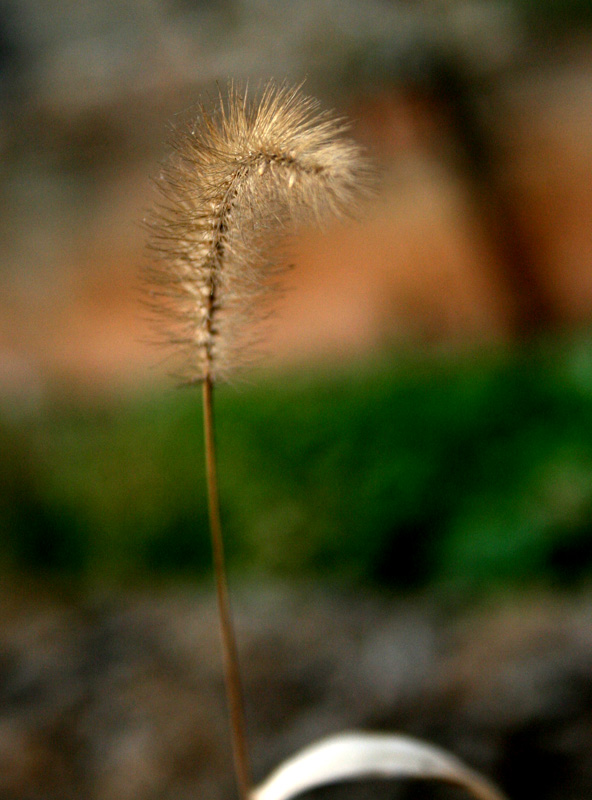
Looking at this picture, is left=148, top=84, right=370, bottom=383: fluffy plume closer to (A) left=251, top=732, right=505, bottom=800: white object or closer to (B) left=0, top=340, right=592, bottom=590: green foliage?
(A) left=251, top=732, right=505, bottom=800: white object

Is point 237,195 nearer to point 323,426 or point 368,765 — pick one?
point 368,765

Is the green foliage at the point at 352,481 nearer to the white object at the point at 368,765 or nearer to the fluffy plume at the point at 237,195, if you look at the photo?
the white object at the point at 368,765

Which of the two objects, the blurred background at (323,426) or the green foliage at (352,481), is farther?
the green foliage at (352,481)

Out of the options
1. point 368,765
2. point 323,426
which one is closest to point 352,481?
point 323,426

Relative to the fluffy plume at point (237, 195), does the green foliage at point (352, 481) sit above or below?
below

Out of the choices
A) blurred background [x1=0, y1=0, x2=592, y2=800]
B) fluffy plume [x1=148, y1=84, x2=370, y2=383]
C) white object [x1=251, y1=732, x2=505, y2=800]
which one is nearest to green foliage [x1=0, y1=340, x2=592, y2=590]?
blurred background [x1=0, y1=0, x2=592, y2=800]

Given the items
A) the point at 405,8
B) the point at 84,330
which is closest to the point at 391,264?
the point at 405,8

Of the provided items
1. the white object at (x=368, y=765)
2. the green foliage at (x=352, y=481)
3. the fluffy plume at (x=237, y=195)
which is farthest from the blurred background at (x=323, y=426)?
the fluffy plume at (x=237, y=195)
